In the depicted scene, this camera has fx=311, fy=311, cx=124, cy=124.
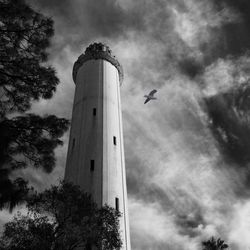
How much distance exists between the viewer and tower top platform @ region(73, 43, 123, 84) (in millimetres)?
54816

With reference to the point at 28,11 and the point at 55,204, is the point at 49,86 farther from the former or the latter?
the point at 55,204

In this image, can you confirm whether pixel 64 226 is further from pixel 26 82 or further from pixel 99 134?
pixel 99 134

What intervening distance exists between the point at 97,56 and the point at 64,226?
1500 inches

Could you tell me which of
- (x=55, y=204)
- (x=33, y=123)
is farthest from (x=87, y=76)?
(x=33, y=123)

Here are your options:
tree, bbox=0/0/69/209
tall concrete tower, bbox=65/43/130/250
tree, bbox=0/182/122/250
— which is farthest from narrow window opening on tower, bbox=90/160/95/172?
tree, bbox=0/0/69/209

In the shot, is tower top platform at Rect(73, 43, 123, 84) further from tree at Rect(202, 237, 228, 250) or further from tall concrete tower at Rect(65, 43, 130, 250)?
tree at Rect(202, 237, 228, 250)

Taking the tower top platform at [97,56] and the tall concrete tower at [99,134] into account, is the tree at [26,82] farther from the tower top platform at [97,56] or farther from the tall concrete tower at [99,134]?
the tower top platform at [97,56]

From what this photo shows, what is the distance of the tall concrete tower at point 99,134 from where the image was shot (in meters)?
36.6

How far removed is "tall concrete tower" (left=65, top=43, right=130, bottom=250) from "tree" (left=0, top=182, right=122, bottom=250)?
436 inches

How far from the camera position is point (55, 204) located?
23.1 m

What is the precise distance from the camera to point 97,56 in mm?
54656

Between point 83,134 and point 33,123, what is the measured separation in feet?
82.2

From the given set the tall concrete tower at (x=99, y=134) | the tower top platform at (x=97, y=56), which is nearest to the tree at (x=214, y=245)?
the tall concrete tower at (x=99, y=134)

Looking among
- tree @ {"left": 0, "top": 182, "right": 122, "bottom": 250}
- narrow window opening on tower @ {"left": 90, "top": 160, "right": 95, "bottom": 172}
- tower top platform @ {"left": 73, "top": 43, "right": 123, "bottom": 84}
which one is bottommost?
tree @ {"left": 0, "top": 182, "right": 122, "bottom": 250}
